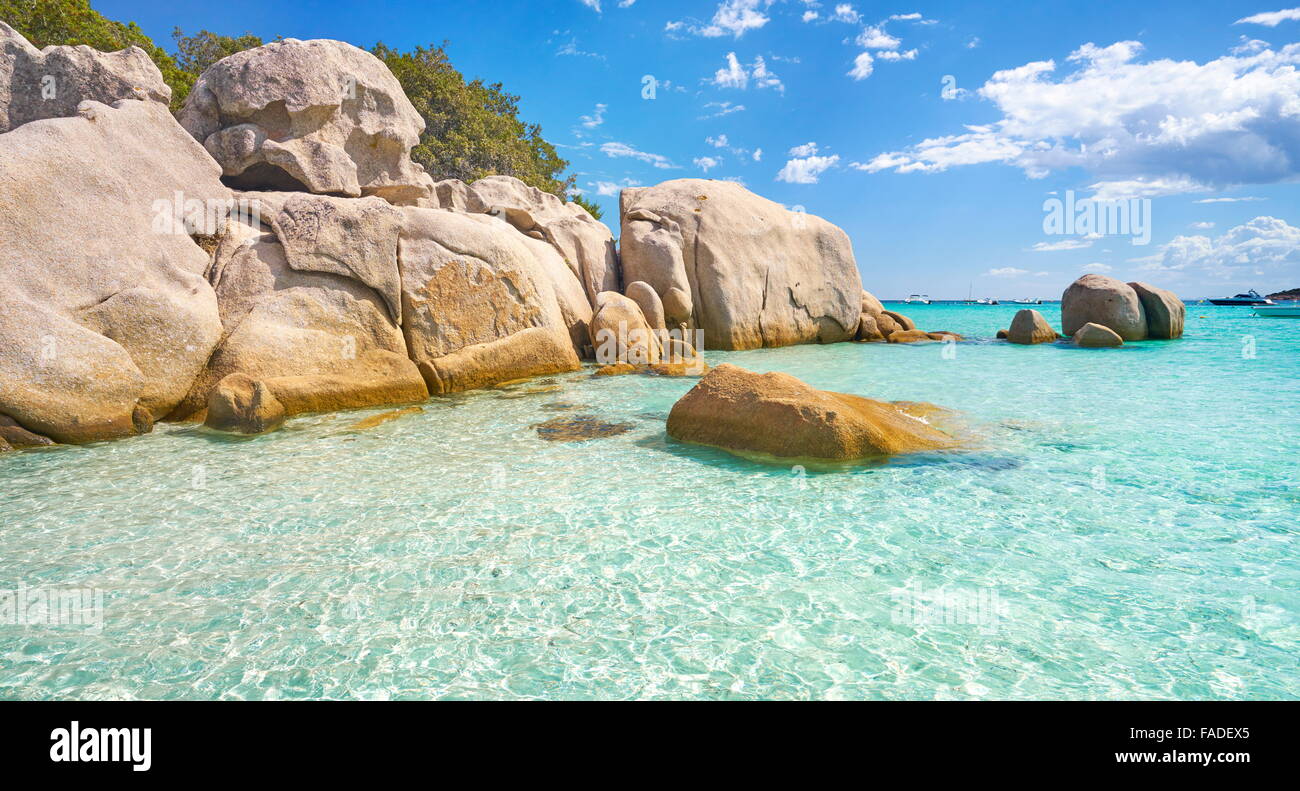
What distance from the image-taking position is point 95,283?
7945 millimetres

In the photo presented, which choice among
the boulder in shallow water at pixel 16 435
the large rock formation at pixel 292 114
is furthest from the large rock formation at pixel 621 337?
the boulder in shallow water at pixel 16 435

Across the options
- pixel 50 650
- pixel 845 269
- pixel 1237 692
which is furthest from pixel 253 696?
pixel 845 269

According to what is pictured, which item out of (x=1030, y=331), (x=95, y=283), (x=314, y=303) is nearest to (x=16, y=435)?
(x=95, y=283)

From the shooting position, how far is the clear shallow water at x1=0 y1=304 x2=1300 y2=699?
3.02m

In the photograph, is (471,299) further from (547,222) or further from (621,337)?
(547,222)

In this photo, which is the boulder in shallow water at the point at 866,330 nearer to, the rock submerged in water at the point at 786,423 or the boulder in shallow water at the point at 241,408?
the rock submerged in water at the point at 786,423

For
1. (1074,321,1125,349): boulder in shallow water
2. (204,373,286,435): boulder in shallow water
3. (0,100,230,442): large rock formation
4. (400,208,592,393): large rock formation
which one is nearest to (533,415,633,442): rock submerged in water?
(400,208,592,393): large rock formation

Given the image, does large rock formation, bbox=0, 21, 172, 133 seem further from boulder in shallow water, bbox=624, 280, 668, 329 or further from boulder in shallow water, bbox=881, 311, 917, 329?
boulder in shallow water, bbox=881, 311, 917, 329

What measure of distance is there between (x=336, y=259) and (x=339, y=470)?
16.5 feet

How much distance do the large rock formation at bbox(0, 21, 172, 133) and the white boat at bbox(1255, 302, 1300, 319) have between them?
63.6 m

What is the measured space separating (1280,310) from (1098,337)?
4895cm

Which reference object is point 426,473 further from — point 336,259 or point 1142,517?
point 1142,517
